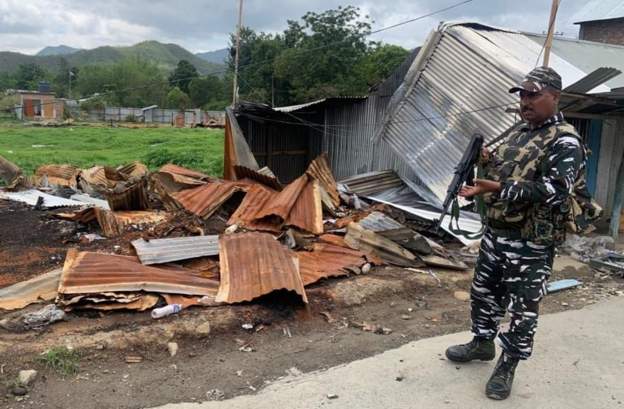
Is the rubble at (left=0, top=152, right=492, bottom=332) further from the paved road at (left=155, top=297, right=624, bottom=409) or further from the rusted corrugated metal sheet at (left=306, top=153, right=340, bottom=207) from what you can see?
the paved road at (left=155, top=297, right=624, bottom=409)

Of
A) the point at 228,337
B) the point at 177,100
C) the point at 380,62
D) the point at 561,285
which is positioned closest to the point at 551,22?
the point at 561,285

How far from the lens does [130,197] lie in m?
7.98

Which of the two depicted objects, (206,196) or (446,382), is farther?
(206,196)

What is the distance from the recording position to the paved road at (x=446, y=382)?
3.08 meters

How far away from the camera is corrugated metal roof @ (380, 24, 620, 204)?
7.72m

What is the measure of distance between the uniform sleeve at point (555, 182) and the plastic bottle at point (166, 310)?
2.78 meters

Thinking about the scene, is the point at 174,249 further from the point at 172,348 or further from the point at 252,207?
the point at 252,207

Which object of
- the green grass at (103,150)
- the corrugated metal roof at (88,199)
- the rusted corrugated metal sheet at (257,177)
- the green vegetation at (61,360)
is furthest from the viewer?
the green grass at (103,150)

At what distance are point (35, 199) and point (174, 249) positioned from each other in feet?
18.4

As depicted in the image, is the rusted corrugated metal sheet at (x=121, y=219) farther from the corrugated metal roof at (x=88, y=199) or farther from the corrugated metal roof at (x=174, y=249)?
the corrugated metal roof at (x=174, y=249)

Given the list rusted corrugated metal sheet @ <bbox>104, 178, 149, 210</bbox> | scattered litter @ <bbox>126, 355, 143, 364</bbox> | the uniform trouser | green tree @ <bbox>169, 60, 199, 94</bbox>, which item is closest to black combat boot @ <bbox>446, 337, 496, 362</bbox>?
the uniform trouser

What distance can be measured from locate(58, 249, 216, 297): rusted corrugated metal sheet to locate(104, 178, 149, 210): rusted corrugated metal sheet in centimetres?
311

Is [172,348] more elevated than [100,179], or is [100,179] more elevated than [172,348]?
[100,179]

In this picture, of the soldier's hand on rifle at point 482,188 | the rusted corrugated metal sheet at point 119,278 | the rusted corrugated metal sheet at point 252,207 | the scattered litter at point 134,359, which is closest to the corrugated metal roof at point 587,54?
the rusted corrugated metal sheet at point 252,207
